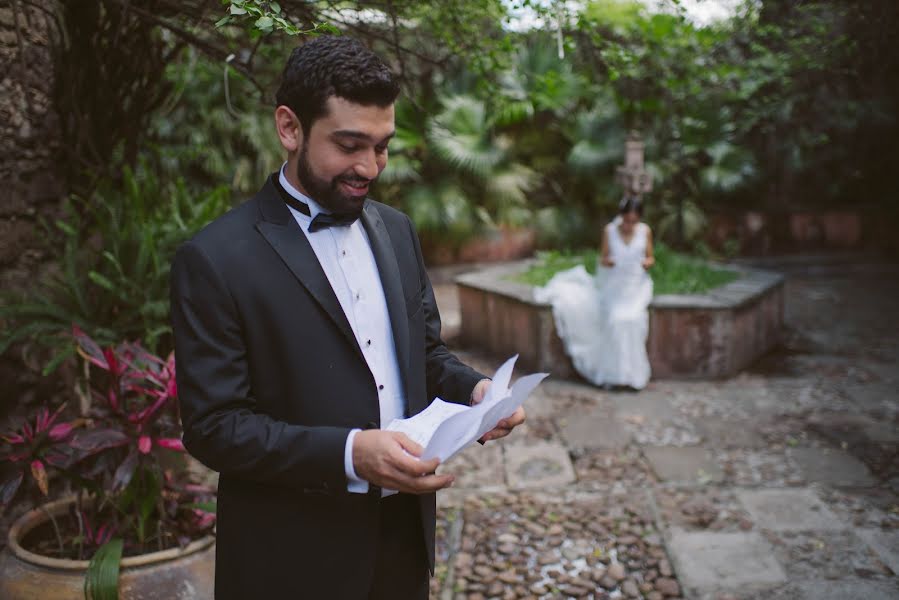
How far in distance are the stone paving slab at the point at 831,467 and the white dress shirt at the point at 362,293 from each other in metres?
3.62

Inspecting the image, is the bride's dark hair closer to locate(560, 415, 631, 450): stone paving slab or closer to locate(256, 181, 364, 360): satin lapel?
locate(560, 415, 631, 450): stone paving slab

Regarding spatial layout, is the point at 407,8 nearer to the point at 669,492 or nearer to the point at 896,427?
the point at 669,492

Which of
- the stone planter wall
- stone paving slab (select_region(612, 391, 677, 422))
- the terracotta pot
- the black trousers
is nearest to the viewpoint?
the black trousers

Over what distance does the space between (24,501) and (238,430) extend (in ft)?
8.13

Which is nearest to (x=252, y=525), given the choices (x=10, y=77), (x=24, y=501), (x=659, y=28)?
(x=24, y=501)

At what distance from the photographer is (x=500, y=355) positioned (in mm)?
7426

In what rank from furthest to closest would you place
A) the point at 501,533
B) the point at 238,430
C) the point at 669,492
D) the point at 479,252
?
the point at 479,252
the point at 669,492
the point at 501,533
the point at 238,430

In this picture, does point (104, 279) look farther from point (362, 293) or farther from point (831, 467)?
point (831, 467)

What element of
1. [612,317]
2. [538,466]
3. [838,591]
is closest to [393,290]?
[838,591]

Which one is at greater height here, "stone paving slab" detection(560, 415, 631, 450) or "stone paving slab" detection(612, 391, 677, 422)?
"stone paving slab" detection(612, 391, 677, 422)

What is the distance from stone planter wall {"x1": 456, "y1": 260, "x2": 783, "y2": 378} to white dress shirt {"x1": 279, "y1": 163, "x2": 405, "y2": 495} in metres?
4.96

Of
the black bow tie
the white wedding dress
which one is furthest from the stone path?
the black bow tie

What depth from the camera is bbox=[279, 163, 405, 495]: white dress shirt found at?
1682mm

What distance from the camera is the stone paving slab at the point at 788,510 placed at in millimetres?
3852
